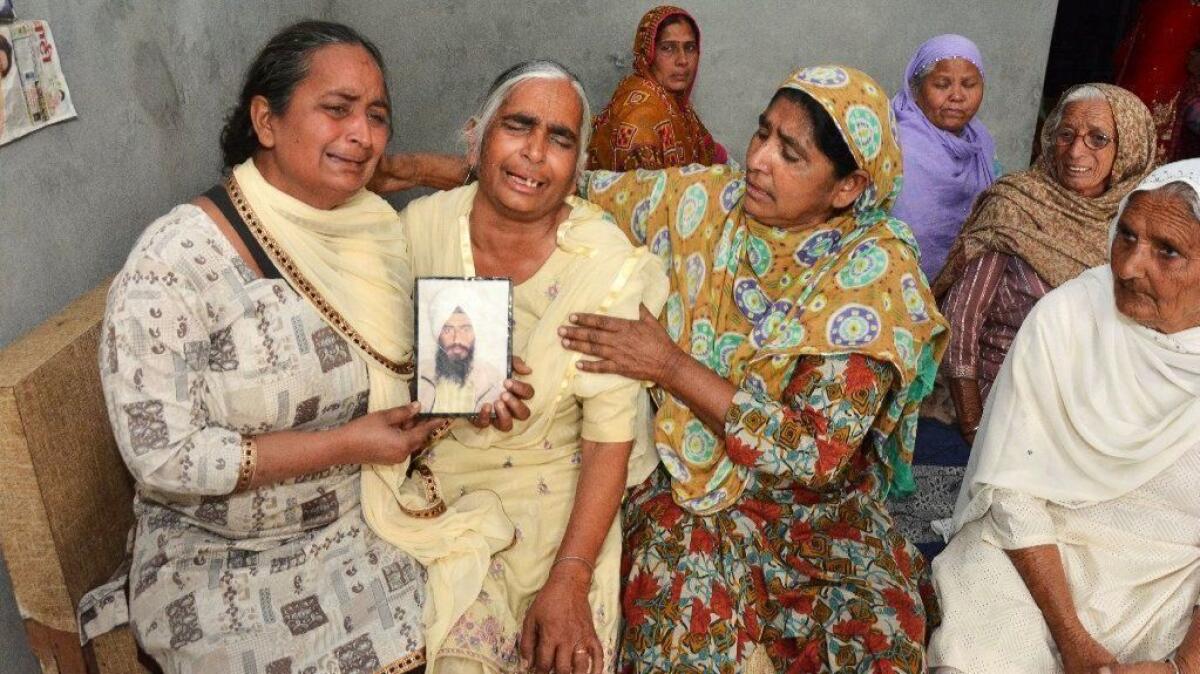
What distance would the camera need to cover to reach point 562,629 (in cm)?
219

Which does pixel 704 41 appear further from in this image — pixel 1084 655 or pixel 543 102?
Answer: pixel 1084 655

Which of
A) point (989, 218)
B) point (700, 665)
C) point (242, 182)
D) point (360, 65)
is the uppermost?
point (360, 65)

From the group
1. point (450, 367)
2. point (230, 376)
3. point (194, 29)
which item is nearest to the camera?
point (230, 376)

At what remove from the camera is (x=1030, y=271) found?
3838 millimetres

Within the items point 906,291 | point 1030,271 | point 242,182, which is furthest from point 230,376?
point 1030,271

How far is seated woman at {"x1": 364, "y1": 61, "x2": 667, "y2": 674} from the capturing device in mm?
2213

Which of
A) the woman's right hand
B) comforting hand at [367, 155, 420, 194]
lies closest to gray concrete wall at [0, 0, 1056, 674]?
comforting hand at [367, 155, 420, 194]

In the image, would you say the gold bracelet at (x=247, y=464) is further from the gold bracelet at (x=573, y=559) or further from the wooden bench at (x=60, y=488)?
the gold bracelet at (x=573, y=559)

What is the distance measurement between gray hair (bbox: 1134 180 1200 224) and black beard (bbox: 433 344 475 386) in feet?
5.35

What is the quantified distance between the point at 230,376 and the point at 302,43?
74 cm

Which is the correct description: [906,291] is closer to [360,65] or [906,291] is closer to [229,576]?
[360,65]

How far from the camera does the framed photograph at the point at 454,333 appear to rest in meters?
2.11

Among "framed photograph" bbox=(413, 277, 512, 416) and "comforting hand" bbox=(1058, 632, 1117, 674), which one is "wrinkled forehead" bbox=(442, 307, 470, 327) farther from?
"comforting hand" bbox=(1058, 632, 1117, 674)

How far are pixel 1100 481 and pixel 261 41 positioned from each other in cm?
355
